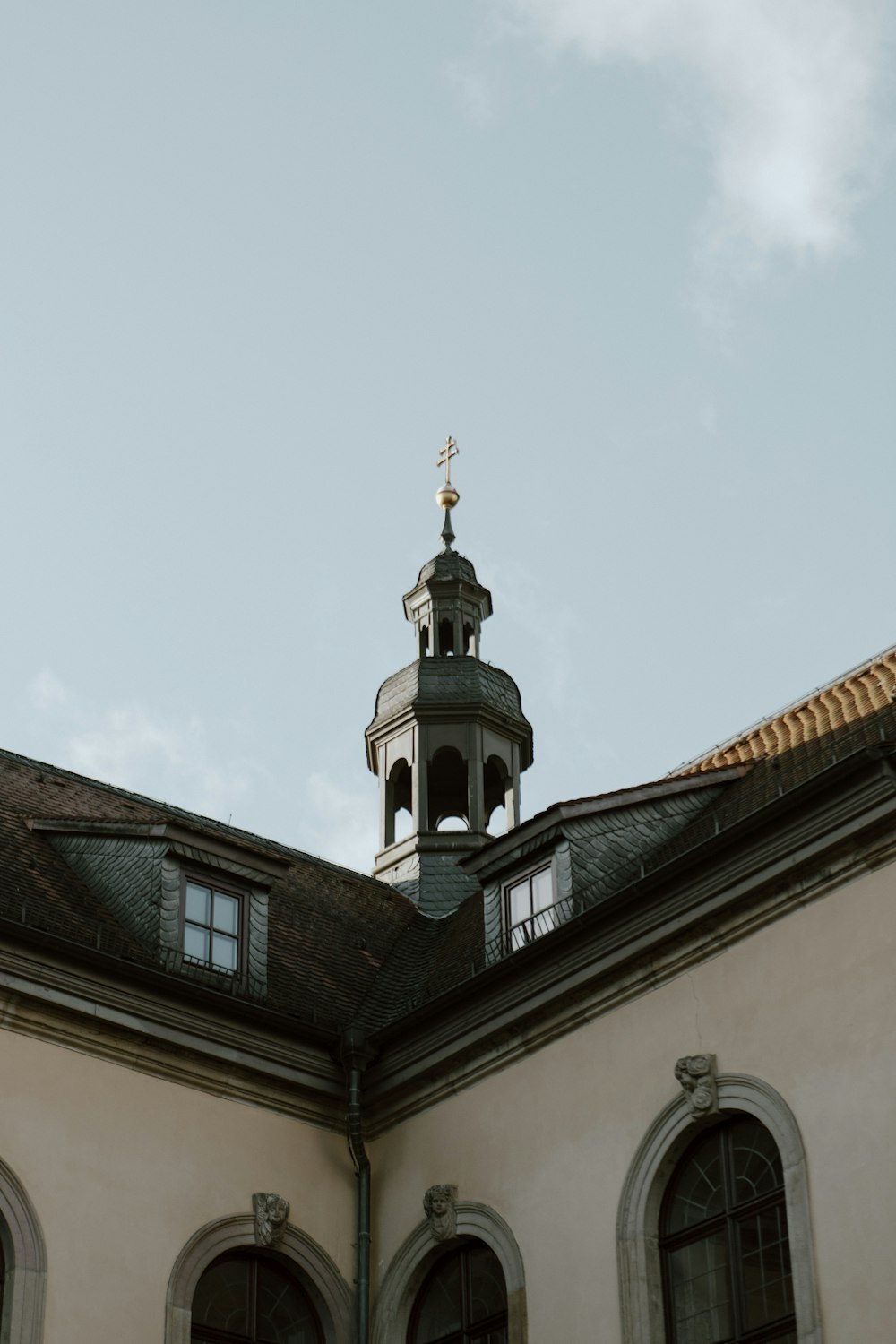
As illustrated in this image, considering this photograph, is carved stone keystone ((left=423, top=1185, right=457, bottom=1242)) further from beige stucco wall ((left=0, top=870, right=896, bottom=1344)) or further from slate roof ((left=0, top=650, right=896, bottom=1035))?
slate roof ((left=0, top=650, right=896, bottom=1035))

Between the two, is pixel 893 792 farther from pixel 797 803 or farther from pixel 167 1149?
pixel 167 1149

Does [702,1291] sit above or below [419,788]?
below

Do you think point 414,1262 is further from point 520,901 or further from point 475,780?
point 475,780

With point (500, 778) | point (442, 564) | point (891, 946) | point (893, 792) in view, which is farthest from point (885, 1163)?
point (442, 564)

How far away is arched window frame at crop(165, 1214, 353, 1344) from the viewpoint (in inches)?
659

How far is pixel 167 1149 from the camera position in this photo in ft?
57.1

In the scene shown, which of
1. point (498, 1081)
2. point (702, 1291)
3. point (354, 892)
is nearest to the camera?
point (702, 1291)

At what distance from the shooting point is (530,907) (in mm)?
18781

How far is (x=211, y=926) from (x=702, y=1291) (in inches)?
236

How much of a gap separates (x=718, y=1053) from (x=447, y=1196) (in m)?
3.23

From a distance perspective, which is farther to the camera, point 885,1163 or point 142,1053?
point 142,1053

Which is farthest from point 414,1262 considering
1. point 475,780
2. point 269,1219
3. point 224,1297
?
point 475,780

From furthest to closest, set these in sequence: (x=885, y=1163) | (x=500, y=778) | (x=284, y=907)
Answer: (x=500, y=778) → (x=284, y=907) → (x=885, y=1163)

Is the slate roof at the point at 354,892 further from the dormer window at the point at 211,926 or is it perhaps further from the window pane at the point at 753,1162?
the window pane at the point at 753,1162
